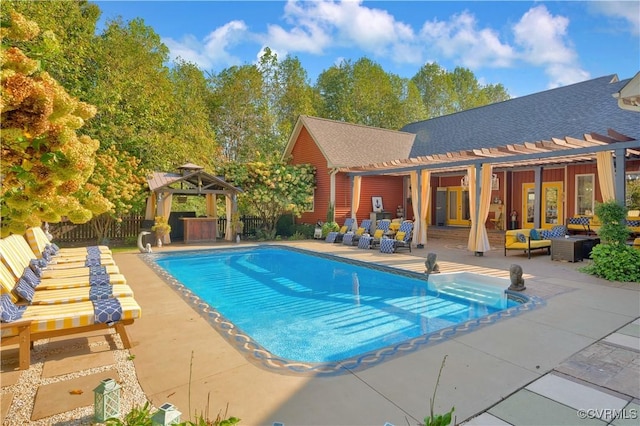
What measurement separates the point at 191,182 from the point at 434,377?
14.6m

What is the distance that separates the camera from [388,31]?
13586 mm

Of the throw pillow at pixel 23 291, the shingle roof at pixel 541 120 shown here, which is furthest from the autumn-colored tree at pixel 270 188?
the throw pillow at pixel 23 291

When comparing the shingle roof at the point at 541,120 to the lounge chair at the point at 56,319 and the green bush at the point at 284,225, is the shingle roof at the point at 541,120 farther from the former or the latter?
the lounge chair at the point at 56,319

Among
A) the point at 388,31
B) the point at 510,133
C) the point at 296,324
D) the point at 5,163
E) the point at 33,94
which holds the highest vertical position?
the point at 388,31

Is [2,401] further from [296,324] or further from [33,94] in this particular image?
[296,324]

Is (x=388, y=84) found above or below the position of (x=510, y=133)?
above

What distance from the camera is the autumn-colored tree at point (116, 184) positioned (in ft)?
41.2

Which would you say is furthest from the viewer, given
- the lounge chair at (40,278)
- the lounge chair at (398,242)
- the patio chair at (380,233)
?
the patio chair at (380,233)

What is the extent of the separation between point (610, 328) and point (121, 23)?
26612 millimetres

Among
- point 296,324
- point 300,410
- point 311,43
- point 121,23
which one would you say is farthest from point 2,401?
point 121,23

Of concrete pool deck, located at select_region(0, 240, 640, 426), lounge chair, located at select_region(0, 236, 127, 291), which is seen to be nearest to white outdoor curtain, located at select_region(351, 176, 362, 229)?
concrete pool deck, located at select_region(0, 240, 640, 426)

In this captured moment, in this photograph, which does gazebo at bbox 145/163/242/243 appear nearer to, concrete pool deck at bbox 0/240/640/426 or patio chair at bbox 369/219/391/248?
patio chair at bbox 369/219/391/248

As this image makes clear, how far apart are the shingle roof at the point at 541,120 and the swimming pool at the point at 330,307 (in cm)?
907

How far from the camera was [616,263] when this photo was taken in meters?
7.91
